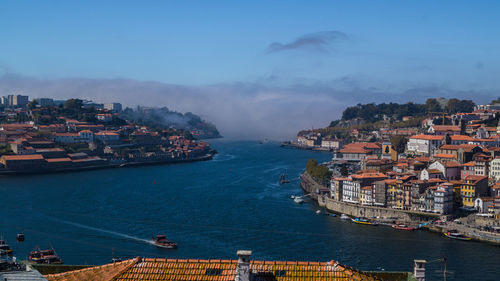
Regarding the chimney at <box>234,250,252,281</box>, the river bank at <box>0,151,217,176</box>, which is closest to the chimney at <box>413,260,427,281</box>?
the chimney at <box>234,250,252,281</box>

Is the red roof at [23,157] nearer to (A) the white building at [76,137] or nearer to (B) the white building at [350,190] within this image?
(A) the white building at [76,137]

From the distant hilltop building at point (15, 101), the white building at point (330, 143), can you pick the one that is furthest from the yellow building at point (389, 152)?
the distant hilltop building at point (15, 101)

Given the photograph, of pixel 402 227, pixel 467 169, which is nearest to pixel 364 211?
pixel 402 227

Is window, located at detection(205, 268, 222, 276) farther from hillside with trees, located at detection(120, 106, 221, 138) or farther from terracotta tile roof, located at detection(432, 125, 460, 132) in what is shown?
hillside with trees, located at detection(120, 106, 221, 138)

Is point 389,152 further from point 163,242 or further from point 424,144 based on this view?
point 163,242

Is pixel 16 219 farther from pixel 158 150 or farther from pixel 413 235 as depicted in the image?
pixel 158 150

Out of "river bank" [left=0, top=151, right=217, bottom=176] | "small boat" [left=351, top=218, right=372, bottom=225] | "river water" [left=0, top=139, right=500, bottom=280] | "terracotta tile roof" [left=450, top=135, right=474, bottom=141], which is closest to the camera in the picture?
"river water" [left=0, top=139, right=500, bottom=280]

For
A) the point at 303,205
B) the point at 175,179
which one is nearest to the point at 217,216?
the point at 303,205
